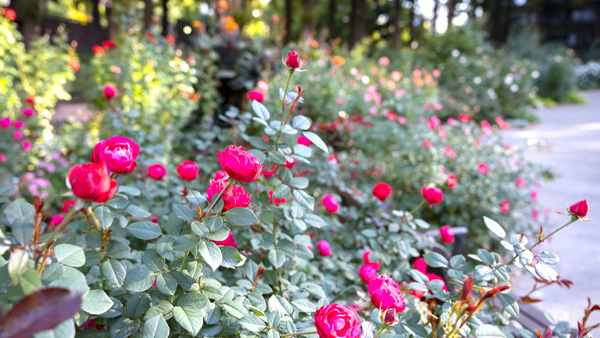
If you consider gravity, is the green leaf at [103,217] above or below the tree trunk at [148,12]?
below

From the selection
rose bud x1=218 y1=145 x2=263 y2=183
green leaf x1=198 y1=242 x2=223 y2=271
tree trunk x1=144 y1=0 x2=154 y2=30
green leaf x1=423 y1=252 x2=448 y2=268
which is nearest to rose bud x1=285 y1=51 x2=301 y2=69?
rose bud x1=218 y1=145 x2=263 y2=183

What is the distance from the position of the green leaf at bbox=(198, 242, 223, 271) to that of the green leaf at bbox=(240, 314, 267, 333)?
118mm

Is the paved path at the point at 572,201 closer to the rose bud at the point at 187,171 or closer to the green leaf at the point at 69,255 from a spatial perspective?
the rose bud at the point at 187,171

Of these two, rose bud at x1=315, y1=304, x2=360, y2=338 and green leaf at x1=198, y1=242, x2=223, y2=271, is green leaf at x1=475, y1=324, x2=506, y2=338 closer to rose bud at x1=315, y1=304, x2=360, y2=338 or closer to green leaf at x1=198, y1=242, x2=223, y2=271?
rose bud at x1=315, y1=304, x2=360, y2=338

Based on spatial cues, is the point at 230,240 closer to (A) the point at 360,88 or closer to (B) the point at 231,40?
(B) the point at 231,40

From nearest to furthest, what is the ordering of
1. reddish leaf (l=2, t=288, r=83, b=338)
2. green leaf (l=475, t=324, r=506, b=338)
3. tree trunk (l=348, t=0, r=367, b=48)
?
reddish leaf (l=2, t=288, r=83, b=338)
green leaf (l=475, t=324, r=506, b=338)
tree trunk (l=348, t=0, r=367, b=48)

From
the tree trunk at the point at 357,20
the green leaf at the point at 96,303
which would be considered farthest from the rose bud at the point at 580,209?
the tree trunk at the point at 357,20

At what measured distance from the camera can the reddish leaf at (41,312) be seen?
387mm

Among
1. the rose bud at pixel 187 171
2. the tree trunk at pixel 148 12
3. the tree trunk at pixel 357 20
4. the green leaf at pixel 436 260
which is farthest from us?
the tree trunk at pixel 357 20

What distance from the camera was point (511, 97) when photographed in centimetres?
839

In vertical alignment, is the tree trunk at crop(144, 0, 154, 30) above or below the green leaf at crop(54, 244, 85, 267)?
above

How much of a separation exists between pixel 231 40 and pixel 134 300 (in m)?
3.54

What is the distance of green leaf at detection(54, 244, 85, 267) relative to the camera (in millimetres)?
564

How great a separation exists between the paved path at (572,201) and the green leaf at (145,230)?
1.69m
